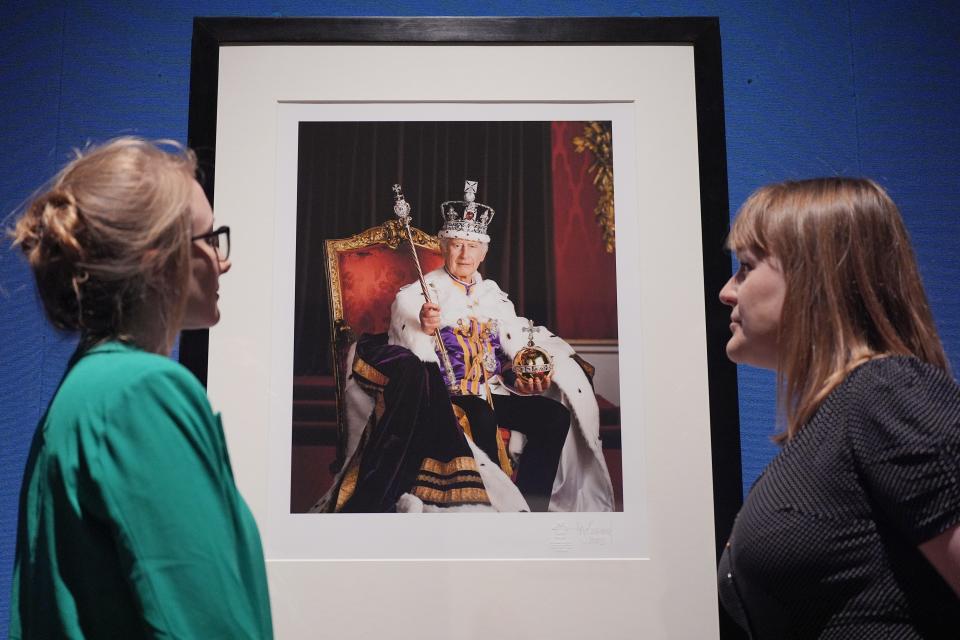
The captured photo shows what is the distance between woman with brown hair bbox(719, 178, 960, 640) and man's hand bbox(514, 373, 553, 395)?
14.6 inches

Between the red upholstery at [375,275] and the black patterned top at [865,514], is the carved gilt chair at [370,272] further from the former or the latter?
the black patterned top at [865,514]

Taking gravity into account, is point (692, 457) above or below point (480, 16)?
below

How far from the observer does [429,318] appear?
1.26 meters

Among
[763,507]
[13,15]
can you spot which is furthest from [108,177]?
[13,15]

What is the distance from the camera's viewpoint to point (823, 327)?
0.87m

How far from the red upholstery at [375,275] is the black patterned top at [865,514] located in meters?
0.65

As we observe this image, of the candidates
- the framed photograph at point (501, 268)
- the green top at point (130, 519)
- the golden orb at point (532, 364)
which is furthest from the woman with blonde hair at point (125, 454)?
the golden orb at point (532, 364)

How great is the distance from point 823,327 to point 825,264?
0.23 feet

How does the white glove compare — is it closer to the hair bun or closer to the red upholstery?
the red upholstery

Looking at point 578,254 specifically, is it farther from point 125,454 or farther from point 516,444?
point 125,454

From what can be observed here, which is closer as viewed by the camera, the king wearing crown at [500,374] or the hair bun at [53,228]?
the hair bun at [53,228]

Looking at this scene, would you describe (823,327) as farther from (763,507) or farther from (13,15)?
(13,15)

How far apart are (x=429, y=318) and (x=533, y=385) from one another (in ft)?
0.64

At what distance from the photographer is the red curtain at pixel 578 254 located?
1.26m
